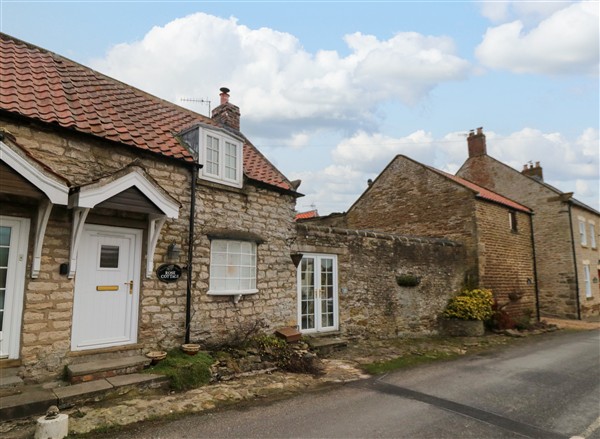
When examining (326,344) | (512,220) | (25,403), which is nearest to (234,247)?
(326,344)

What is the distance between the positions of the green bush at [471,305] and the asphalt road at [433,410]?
445 cm

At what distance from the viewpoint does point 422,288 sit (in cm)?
1329

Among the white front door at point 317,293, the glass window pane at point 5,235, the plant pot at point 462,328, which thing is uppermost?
the glass window pane at point 5,235

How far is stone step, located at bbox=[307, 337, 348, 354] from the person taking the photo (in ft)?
31.9

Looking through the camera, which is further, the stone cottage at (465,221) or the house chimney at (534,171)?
the house chimney at (534,171)

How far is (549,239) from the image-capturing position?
20484 mm

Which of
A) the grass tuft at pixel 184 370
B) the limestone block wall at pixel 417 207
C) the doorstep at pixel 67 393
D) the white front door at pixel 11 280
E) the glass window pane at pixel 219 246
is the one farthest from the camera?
the limestone block wall at pixel 417 207

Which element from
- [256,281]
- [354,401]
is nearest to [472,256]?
[256,281]

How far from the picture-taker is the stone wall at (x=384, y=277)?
11.4 meters

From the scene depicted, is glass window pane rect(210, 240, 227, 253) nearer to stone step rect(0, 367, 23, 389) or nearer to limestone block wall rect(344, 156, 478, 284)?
stone step rect(0, 367, 23, 389)

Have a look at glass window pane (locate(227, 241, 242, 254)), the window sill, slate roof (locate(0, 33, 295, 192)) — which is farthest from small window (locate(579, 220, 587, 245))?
glass window pane (locate(227, 241, 242, 254))

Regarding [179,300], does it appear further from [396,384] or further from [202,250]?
[396,384]

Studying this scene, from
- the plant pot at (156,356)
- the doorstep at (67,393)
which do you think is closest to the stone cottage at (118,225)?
the plant pot at (156,356)

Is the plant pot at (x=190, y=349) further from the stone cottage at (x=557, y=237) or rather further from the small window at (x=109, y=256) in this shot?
the stone cottage at (x=557, y=237)
